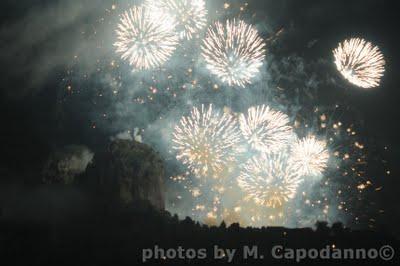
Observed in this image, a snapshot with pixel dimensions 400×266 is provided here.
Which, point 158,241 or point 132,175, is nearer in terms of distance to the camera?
point 158,241

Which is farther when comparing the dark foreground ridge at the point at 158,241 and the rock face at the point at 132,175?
the rock face at the point at 132,175

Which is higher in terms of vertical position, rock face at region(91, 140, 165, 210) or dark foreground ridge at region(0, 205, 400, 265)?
rock face at region(91, 140, 165, 210)

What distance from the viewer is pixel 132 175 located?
80812 millimetres

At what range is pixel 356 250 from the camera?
180 feet

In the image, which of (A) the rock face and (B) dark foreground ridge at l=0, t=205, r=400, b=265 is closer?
(B) dark foreground ridge at l=0, t=205, r=400, b=265

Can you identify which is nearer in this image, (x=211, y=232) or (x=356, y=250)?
(x=356, y=250)

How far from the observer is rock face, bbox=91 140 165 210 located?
7912cm

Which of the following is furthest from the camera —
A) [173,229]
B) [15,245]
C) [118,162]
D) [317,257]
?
[118,162]

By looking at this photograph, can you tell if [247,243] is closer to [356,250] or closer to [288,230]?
[288,230]

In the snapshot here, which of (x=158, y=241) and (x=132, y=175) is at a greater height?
(x=132, y=175)

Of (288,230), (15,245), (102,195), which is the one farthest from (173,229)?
(15,245)

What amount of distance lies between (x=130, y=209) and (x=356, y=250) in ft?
141

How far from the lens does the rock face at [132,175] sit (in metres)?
79.1

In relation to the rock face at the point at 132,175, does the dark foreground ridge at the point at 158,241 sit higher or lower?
lower
